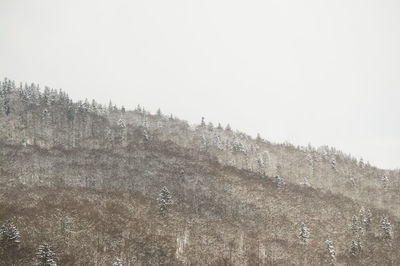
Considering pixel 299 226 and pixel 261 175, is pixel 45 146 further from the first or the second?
pixel 299 226

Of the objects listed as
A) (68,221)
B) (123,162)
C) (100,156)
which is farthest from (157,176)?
(68,221)

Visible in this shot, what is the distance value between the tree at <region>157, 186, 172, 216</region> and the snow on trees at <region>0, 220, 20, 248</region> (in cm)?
5335

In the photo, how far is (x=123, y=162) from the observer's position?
173 meters

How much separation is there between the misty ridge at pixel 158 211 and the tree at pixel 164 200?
38 centimetres

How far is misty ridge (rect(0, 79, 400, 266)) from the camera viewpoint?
10862 cm

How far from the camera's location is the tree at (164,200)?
13900 cm

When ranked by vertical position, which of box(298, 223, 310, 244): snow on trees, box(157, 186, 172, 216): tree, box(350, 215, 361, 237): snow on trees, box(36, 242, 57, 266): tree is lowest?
box(36, 242, 57, 266): tree

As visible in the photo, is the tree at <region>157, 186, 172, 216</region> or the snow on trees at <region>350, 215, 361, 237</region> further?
the snow on trees at <region>350, 215, 361, 237</region>

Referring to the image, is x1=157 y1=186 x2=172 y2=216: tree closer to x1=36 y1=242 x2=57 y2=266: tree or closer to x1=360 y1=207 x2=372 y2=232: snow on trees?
x1=36 y1=242 x2=57 y2=266: tree

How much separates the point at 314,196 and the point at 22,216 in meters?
126

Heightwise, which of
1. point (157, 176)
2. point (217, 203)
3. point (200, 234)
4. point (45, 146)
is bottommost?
point (200, 234)

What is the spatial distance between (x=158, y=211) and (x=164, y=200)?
4693mm

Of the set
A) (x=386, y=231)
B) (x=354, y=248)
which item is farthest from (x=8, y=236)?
(x=386, y=231)

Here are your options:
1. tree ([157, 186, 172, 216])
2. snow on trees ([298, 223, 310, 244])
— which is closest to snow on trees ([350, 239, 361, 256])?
snow on trees ([298, 223, 310, 244])
